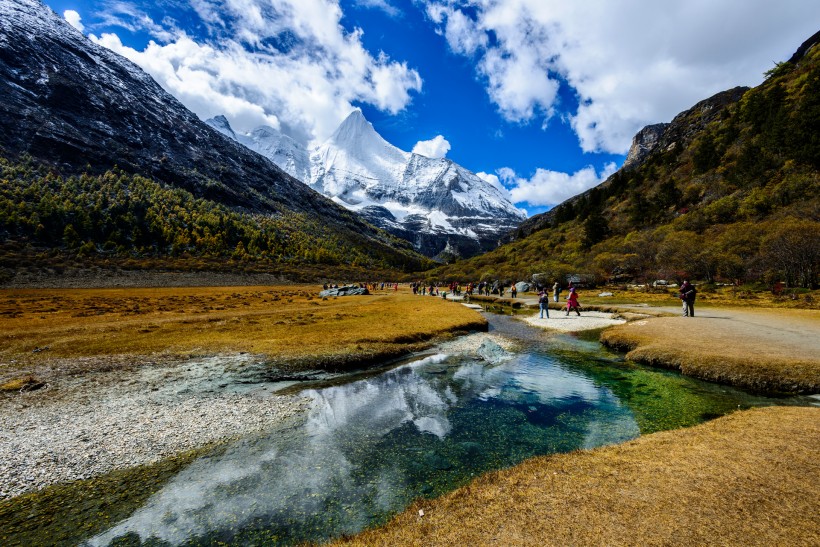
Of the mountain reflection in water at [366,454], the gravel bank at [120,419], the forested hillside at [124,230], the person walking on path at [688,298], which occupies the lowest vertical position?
the gravel bank at [120,419]

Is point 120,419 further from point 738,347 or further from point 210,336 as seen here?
point 738,347

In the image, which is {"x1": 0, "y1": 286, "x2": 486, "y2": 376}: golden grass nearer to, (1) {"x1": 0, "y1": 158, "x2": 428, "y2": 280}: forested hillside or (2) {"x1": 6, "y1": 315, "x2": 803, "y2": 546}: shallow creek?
(2) {"x1": 6, "y1": 315, "x2": 803, "y2": 546}: shallow creek

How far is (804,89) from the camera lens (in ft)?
250

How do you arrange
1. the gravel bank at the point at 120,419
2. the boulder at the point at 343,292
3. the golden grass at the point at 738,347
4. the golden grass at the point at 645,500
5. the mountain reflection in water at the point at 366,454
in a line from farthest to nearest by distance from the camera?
the boulder at the point at 343,292, the golden grass at the point at 738,347, the gravel bank at the point at 120,419, the mountain reflection in water at the point at 366,454, the golden grass at the point at 645,500

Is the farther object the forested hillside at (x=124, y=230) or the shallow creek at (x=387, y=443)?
the forested hillside at (x=124, y=230)

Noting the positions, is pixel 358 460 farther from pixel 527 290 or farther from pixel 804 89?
pixel 804 89

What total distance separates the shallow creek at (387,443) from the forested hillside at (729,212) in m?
42.9

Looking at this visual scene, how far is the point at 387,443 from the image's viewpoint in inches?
502

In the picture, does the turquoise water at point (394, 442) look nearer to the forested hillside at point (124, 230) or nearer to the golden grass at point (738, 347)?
the golden grass at point (738, 347)

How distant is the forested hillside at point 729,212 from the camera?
155 ft

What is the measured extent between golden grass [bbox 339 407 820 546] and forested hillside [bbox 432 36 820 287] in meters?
49.1

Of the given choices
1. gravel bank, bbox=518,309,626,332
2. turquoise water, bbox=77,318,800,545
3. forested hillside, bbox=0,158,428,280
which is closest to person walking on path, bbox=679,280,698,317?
gravel bank, bbox=518,309,626,332

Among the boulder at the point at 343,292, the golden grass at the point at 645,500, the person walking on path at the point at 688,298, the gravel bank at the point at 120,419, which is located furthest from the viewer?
the boulder at the point at 343,292

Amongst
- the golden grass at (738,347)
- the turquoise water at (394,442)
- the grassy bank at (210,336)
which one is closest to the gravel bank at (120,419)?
the turquoise water at (394,442)
